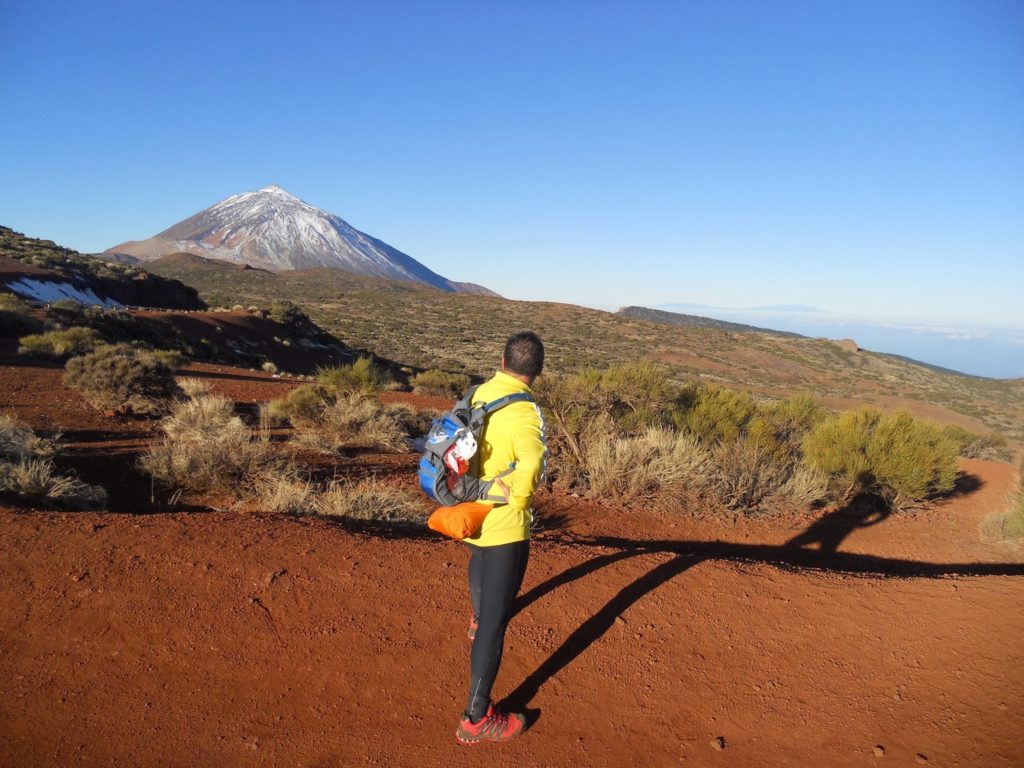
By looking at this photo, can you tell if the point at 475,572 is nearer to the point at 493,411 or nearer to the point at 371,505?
the point at 493,411

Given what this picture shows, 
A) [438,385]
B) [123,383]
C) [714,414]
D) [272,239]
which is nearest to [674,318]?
[438,385]

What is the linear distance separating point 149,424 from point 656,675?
28.7 feet

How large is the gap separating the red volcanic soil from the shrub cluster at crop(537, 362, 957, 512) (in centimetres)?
284

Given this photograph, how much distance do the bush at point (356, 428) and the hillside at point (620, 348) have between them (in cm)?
2053

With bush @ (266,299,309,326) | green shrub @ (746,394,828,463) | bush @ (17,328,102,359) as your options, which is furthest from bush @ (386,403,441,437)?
bush @ (266,299,309,326)

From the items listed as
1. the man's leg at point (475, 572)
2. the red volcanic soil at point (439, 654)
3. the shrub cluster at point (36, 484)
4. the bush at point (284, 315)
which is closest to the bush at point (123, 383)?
the shrub cluster at point (36, 484)

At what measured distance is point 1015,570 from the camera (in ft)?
22.7

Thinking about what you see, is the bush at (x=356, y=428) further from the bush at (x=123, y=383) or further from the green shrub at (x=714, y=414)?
the green shrub at (x=714, y=414)

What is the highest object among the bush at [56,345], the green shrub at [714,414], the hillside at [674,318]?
the hillside at [674,318]

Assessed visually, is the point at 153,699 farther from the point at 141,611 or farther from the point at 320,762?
the point at 320,762

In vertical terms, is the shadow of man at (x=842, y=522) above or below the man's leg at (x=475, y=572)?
below

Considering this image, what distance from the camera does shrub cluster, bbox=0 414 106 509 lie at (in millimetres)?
5074

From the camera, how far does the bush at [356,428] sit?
9.55 metres

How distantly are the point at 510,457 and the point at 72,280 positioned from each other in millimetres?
35627
